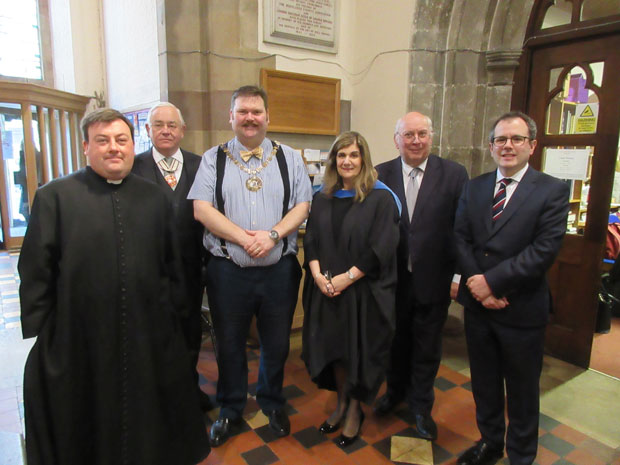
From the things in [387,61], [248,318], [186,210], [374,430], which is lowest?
[374,430]

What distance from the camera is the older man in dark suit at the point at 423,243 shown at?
230 centimetres

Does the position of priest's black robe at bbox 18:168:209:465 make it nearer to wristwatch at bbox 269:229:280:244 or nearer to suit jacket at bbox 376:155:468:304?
wristwatch at bbox 269:229:280:244

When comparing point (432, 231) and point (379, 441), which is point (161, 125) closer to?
point (432, 231)

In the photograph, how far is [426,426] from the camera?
2.37 meters

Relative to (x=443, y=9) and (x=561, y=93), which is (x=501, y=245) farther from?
(x=443, y=9)

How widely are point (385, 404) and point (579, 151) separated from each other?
2133 millimetres

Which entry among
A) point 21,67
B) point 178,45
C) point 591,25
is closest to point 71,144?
point 21,67

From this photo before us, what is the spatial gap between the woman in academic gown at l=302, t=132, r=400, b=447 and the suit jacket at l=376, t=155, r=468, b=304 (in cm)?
18

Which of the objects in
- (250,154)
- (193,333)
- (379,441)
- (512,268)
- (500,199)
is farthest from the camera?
(193,333)

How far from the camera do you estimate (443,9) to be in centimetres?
339

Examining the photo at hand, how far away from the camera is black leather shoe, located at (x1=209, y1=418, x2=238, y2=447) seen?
2.27 metres

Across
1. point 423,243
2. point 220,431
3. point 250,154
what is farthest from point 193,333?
point 423,243

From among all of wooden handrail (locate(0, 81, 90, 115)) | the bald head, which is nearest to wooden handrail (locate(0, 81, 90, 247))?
wooden handrail (locate(0, 81, 90, 115))

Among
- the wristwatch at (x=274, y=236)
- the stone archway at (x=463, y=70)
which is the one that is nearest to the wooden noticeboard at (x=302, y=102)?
the stone archway at (x=463, y=70)
